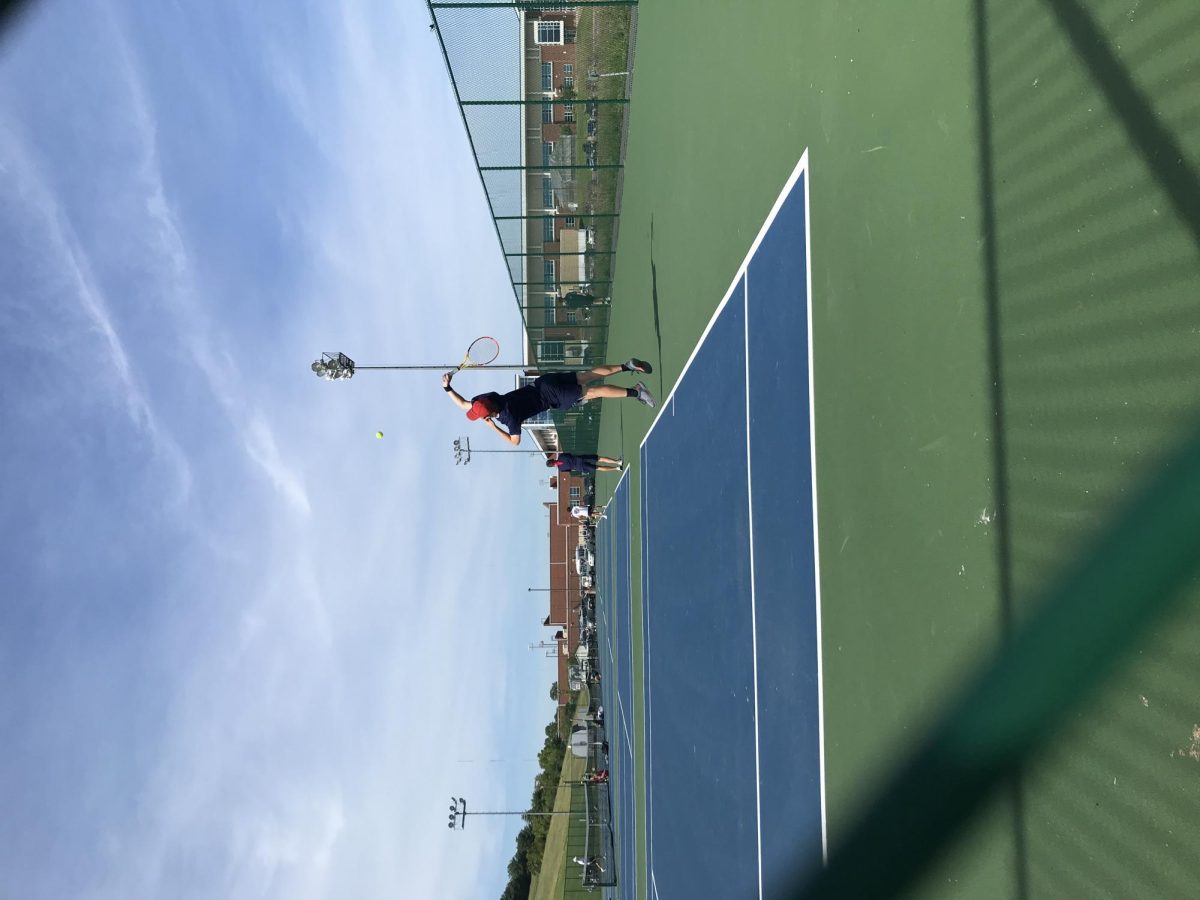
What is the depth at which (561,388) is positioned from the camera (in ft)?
27.1

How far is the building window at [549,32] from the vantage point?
10.6 meters

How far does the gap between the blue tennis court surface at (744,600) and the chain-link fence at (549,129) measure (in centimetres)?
565

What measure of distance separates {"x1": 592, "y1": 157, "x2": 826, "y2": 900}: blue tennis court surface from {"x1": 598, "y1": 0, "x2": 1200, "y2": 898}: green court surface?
1.13ft

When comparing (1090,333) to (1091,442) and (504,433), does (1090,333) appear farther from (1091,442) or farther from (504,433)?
(504,433)

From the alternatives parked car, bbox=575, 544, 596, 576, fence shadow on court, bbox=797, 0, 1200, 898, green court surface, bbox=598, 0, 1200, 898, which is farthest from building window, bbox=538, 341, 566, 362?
fence shadow on court, bbox=797, 0, 1200, 898

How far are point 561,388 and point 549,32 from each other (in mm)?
5947

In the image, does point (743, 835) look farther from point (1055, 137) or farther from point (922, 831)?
point (1055, 137)

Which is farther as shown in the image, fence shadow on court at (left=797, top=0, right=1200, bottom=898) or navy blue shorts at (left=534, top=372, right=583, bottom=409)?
navy blue shorts at (left=534, top=372, right=583, bottom=409)

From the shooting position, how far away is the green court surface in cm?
210

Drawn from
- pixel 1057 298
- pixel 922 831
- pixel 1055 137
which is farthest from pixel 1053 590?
pixel 1055 137

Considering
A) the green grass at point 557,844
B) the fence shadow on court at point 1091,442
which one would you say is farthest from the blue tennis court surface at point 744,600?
the green grass at point 557,844

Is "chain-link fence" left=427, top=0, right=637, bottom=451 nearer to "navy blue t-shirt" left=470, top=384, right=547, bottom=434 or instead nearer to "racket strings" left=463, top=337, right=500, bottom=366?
"racket strings" left=463, top=337, right=500, bottom=366

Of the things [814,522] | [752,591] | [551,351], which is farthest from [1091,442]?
[551,351]

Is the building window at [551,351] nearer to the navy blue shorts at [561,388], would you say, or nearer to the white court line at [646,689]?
the white court line at [646,689]
